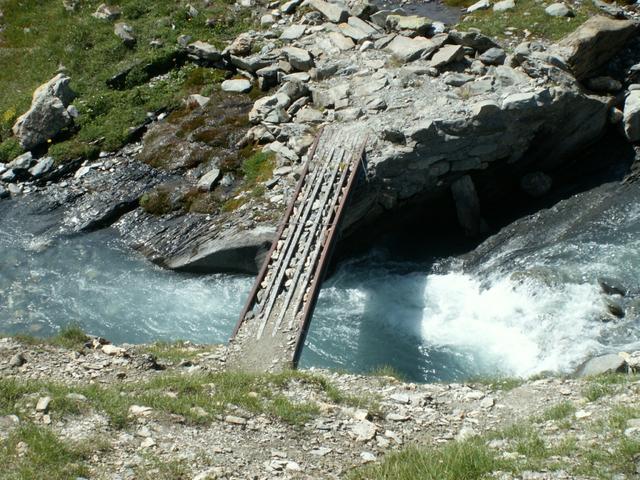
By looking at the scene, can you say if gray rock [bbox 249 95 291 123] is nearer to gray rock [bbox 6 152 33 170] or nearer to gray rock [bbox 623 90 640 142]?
gray rock [bbox 6 152 33 170]

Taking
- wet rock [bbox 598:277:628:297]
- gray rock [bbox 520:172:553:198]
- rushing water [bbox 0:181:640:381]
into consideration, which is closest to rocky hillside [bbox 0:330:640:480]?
rushing water [bbox 0:181:640:381]

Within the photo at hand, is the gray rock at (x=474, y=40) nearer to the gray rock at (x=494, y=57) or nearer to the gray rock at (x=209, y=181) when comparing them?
the gray rock at (x=494, y=57)

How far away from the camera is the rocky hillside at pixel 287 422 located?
34.8ft

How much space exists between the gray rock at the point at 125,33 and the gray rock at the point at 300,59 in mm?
7259

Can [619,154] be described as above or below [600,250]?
above

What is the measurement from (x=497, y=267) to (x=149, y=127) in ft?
42.0

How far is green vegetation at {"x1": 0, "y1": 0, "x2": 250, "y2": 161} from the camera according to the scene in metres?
26.7

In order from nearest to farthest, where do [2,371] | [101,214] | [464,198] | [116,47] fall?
1. [2,371]
2. [464,198]
3. [101,214]
4. [116,47]

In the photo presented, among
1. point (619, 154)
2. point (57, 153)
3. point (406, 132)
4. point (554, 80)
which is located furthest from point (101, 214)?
point (619, 154)

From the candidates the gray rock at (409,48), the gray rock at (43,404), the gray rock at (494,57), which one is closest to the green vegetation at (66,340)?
the gray rock at (43,404)

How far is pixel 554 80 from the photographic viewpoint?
902 inches

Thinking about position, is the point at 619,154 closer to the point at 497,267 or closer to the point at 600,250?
the point at 600,250

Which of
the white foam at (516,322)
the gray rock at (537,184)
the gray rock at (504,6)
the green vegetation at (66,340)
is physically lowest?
the white foam at (516,322)

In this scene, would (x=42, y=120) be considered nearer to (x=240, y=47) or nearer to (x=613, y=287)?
(x=240, y=47)
